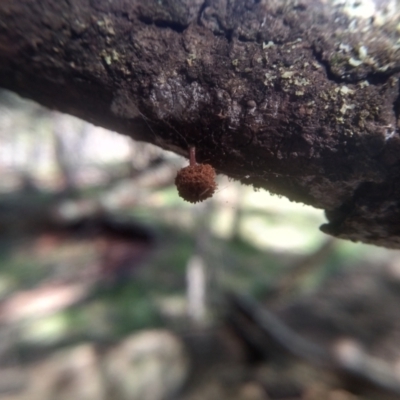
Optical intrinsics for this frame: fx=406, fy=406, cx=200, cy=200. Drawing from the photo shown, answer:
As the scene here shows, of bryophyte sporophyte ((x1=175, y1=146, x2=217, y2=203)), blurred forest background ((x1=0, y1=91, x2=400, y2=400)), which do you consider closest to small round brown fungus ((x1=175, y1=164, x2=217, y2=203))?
bryophyte sporophyte ((x1=175, y1=146, x2=217, y2=203))

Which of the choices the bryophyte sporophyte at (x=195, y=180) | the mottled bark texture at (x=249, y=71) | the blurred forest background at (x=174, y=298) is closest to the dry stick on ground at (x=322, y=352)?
the blurred forest background at (x=174, y=298)

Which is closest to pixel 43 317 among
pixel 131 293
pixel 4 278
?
pixel 131 293

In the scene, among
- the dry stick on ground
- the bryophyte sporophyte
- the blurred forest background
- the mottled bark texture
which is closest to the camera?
the mottled bark texture

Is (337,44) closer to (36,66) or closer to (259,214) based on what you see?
(36,66)

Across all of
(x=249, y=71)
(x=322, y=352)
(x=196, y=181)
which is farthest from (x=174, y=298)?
(x=249, y=71)

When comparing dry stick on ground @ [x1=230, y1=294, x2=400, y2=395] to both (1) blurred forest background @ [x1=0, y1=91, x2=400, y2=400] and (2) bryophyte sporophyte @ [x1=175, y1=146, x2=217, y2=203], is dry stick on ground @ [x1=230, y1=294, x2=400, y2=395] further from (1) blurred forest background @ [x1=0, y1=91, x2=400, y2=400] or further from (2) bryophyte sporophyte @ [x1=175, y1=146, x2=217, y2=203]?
(2) bryophyte sporophyte @ [x1=175, y1=146, x2=217, y2=203]

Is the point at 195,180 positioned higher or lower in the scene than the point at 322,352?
higher

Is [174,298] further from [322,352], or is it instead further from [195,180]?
[195,180]

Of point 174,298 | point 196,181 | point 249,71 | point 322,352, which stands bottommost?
point 322,352
